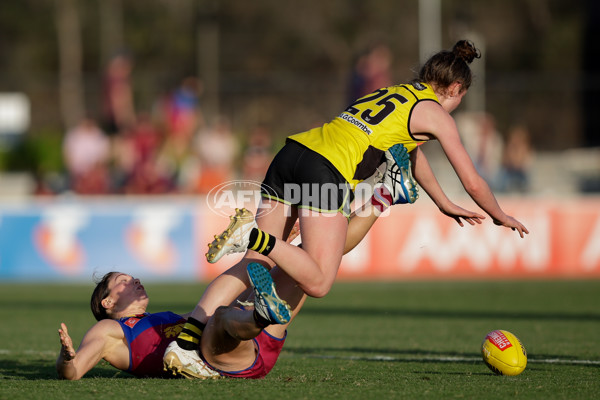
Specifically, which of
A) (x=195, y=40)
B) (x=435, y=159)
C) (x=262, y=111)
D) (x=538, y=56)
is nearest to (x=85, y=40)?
(x=195, y=40)

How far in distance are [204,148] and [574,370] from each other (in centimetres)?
1342

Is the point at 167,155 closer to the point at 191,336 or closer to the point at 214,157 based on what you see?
the point at 214,157

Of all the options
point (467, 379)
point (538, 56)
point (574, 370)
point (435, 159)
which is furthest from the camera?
point (538, 56)

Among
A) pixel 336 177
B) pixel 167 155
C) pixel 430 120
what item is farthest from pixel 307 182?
pixel 167 155

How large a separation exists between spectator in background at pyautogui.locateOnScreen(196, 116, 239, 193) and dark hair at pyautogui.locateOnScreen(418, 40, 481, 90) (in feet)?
38.9

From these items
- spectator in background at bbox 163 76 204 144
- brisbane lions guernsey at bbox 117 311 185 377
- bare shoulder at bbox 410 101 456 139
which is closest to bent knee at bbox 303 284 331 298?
brisbane lions guernsey at bbox 117 311 185 377

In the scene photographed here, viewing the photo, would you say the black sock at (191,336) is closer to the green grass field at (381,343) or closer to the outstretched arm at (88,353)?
the green grass field at (381,343)

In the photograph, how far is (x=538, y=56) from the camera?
124ft

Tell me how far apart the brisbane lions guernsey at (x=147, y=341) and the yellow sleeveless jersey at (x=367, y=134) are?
1.54 metres

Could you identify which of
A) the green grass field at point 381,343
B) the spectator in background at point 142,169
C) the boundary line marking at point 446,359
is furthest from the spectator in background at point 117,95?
the boundary line marking at point 446,359

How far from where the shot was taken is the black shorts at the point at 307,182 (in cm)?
556

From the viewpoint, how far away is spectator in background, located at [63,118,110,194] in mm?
17469

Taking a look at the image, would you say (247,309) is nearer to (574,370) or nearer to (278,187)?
(278,187)

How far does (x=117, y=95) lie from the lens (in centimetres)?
1880
